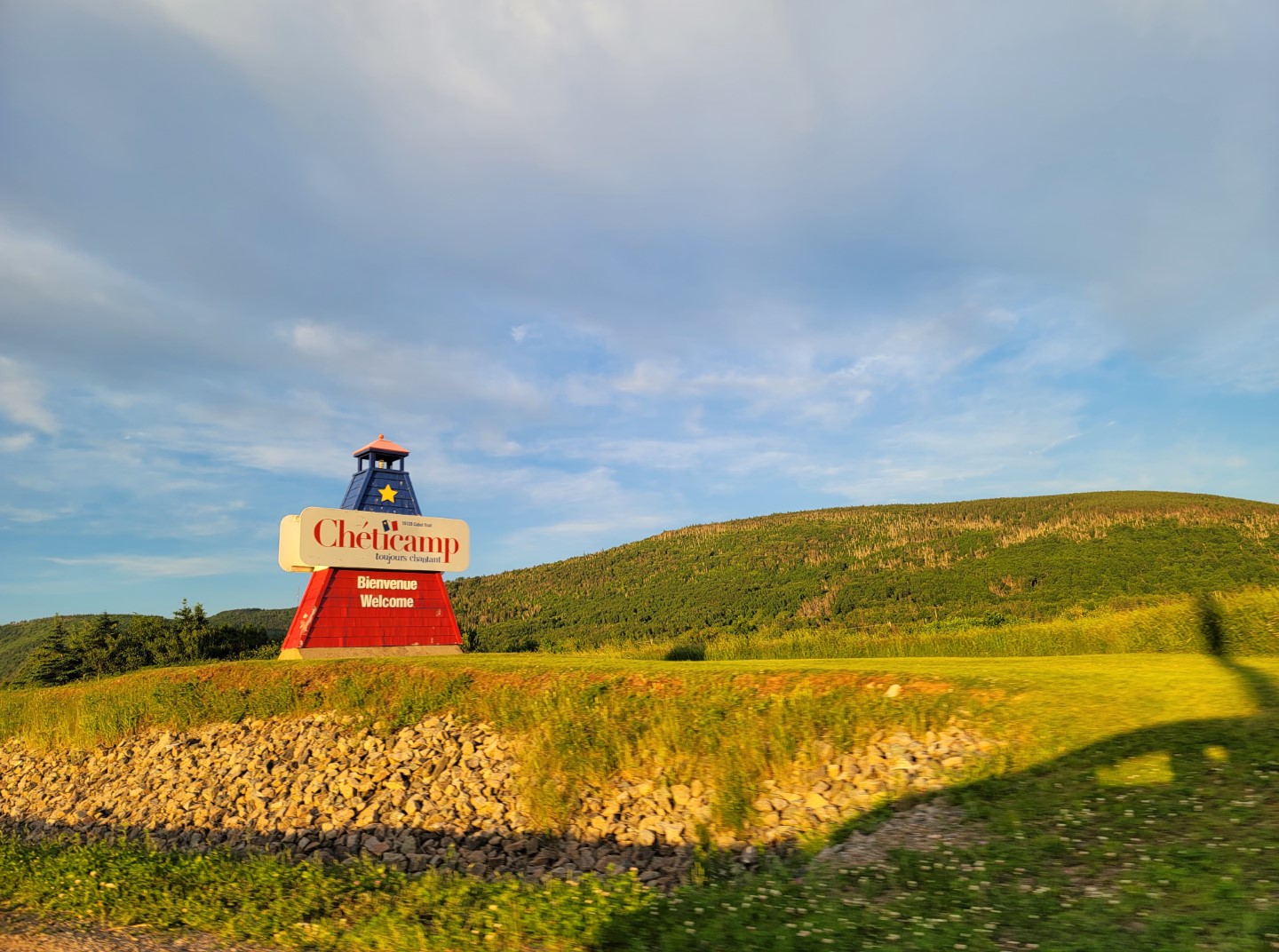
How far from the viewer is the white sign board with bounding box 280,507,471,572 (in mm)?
26625

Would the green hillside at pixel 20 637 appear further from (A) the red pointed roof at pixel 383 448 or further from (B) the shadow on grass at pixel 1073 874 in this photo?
(B) the shadow on grass at pixel 1073 874

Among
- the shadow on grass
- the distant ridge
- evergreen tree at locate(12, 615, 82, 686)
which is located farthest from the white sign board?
evergreen tree at locate(12, 615, 82, 686)

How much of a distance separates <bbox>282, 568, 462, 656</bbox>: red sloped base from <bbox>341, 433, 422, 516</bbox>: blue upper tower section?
102 inches

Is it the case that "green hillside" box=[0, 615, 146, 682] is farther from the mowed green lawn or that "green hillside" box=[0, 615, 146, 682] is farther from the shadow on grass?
the shadow on grass

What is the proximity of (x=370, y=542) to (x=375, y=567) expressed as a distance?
0.95 meters

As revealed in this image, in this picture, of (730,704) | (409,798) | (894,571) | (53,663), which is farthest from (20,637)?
(730,704)

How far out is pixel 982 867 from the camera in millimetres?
8930

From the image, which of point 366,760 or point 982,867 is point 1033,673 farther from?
point 366,760

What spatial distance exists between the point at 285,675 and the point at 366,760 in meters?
6.47

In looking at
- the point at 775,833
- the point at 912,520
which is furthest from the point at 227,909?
the point at 912,520

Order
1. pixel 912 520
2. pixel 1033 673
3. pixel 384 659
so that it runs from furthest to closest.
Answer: pixel 912 520 → pixel 384 659 → pixel 1033 673

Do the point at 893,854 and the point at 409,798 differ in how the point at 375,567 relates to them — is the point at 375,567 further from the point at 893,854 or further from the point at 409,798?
the point at 893,854

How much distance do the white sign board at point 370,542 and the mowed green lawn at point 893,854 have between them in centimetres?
1091

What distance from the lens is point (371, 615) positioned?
2789 cm
